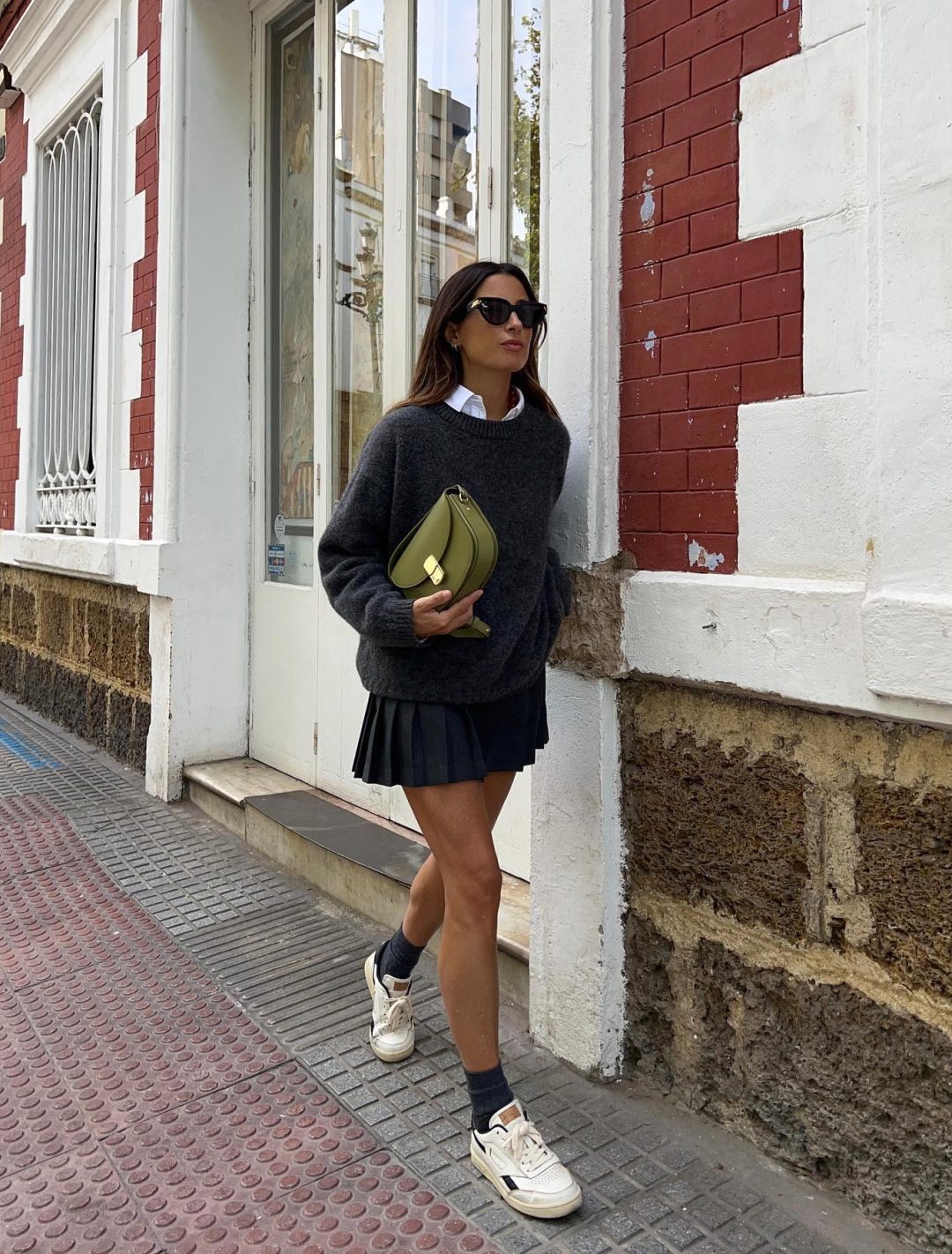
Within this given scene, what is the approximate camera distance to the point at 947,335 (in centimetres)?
171

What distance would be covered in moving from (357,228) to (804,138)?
2.53m

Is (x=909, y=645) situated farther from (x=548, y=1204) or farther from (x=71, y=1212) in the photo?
(x=71, y=1212)

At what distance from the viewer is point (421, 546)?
1978 mm

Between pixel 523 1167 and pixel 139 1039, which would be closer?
pixel 523 1167

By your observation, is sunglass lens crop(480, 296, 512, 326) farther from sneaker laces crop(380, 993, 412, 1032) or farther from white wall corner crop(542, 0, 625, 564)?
sneaker laces crop(380, 993, 412, 1032)

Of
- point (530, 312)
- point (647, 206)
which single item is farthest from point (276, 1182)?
point (647, 206)

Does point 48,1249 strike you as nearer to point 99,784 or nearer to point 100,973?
point 100,973

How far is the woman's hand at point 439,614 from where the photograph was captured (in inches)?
76.9

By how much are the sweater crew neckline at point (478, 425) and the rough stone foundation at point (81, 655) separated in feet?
11.0

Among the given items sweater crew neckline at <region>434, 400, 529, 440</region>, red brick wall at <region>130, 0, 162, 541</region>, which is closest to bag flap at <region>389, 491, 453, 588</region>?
sweater crew neckline at <region>434, 400, 529, 440</region>

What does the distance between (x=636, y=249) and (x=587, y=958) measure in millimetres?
1699

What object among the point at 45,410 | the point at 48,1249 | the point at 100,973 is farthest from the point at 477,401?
the point at 45,410

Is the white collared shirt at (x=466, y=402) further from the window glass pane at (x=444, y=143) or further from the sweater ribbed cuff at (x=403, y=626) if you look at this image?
the window glass pane at (x=444, y=143)

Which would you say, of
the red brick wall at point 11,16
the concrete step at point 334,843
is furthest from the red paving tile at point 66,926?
the red brick wall at point 11,16
